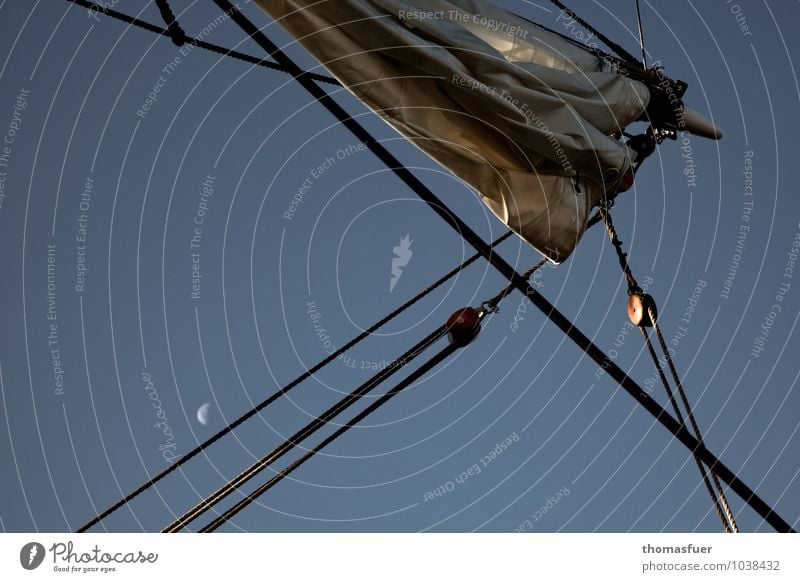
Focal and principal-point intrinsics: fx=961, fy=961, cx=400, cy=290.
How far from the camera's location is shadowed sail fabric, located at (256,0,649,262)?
4996mm

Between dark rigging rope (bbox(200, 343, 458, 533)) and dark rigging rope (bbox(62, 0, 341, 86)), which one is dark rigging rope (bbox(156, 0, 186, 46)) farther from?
dark rigging rope (bbox(200, 343, 458, 533))

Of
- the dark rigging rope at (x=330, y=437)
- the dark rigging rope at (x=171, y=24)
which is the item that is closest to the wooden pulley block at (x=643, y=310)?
the dark rigging rope at (x=330, y=437)

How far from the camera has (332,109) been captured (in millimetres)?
5070

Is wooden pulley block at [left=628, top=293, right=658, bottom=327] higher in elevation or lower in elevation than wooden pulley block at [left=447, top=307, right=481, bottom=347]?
higher

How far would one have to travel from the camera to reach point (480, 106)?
204 inches

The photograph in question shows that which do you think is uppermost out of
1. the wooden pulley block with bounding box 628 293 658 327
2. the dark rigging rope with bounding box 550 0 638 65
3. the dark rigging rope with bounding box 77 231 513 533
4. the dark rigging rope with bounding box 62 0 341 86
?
the dark rigging rope with bounding box 550 0 638 65

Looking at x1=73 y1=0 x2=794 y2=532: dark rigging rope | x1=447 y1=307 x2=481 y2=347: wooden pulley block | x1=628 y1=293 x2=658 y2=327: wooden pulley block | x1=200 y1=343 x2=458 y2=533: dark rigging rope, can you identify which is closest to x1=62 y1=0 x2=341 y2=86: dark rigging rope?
x1=73 y1=0 x2=794 y2=532: dark rigging rope

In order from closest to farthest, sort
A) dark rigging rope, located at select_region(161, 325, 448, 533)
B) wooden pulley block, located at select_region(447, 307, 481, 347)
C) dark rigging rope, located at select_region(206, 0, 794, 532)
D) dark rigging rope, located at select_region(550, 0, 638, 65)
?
dark rigging rope, located at select_region(161, 325, 448, 533), dark rigging rope, located at select_region(206, 0, 794, 532), wooden pulley block, located at select_region(447, 307, 481, 347), dark rigging rope, located at select_region(550, 0, 638, 65)

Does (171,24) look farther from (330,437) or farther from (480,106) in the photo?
(330,437)

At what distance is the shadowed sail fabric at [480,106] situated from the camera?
5.00 m

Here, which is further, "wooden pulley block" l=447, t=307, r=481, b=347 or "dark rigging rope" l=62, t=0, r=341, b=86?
"dark rigging rope" l=62, t=0, r=341, b=86

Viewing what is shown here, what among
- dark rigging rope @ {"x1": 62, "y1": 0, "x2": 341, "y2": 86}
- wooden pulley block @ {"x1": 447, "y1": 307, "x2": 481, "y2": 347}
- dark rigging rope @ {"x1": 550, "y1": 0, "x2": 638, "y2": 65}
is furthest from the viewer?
dark rigging rope @ {"x1": 550, "y1": 0, "x2": 638, "y2": 65}
